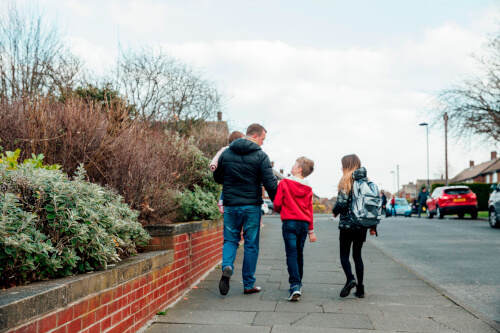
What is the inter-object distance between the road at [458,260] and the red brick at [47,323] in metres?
4.18

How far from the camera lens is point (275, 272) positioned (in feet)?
24.7

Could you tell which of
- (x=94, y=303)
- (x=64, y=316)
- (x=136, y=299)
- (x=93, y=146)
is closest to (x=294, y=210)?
(x=136, y=299)

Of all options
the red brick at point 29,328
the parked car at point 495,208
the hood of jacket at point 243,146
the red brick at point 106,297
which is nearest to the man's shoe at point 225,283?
the hood of jacket at point 243,146

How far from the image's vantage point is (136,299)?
4.07m

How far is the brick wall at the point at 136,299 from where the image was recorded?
287 centimetres

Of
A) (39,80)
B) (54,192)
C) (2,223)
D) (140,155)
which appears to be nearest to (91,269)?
(54,192)

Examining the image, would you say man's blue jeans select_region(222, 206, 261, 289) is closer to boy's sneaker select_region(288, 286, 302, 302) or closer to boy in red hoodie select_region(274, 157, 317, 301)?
boy in red hoodie select_region(274, 157, 317, 301)

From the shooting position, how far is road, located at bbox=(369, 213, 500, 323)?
6172mm

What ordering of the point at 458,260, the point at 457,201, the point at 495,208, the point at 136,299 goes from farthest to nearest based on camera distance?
the point at 457,201 < the point at 495,208 < the point at 458,260 < the point at 136,299

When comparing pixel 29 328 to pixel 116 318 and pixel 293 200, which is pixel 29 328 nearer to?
pixel 116 318

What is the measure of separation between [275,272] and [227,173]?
251cm

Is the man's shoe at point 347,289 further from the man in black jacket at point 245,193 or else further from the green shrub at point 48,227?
the green shrub at point 48,227

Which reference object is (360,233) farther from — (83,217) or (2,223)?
(2,223)

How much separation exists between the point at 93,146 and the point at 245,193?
1871 mm
